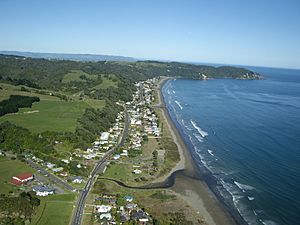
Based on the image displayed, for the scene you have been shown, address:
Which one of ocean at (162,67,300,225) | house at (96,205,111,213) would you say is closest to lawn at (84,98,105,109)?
ocean at (162,67,300,225)

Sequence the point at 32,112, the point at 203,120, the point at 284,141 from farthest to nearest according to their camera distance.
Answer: the point at 203,120, the point at 32,112, the point at 284,141

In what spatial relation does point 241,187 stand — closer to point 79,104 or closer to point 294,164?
point 294,164

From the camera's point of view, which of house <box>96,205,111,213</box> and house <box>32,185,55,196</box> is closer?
house <box>96,205,111,213</box>

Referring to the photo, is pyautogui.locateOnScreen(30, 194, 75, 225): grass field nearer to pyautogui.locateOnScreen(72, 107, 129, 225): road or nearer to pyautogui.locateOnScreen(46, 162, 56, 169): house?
pyautogui.locateOnScreen(72, 107, 129, 225): road

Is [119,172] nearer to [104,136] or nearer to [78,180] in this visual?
[78,180]

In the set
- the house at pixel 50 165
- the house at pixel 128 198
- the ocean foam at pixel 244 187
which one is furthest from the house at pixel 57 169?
the ocean foam at pixel 244 187

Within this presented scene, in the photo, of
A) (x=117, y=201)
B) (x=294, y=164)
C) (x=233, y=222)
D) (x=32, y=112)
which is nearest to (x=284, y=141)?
(x=294, y=164)

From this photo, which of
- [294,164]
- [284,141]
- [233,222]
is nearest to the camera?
[233,222]

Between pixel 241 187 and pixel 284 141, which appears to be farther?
pixel 284 141
